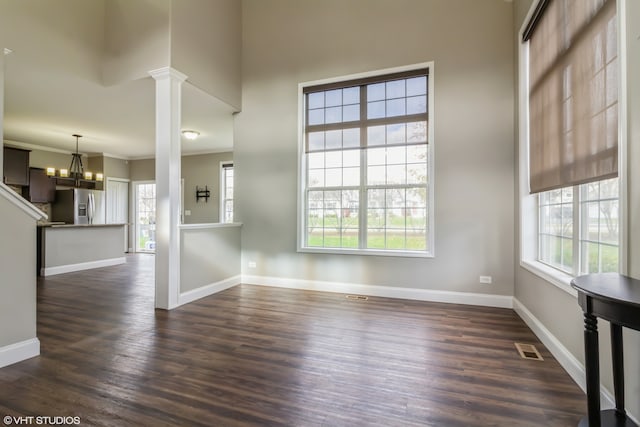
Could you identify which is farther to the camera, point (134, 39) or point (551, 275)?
point (134, 39)

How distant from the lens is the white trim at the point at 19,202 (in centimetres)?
217

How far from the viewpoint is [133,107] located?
489 centimetres

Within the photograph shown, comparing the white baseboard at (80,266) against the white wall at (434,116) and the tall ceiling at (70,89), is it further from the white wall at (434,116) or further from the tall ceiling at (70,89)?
the white wall at (434,116)

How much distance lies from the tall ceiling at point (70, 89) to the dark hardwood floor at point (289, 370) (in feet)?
9.01

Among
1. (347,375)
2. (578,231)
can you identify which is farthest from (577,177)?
(347,375)

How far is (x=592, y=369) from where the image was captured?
4.50 feet

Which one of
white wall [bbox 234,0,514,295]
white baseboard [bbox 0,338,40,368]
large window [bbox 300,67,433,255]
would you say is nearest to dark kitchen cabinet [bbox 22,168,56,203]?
white wall [bbox 234,0,514,295]

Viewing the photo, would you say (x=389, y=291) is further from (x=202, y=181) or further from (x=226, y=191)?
(x=202, y=181)

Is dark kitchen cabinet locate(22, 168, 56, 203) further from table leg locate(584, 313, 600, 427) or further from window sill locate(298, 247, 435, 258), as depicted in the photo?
table leg locate(584, 313, 600, 427)

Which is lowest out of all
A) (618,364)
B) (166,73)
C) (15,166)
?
(618,364)

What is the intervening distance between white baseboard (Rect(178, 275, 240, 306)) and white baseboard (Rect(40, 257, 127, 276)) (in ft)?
11.3

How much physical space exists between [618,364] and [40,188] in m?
9.52

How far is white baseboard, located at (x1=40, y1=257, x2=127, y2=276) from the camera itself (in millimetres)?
5418

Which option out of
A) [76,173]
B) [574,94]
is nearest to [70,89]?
[76,173]
